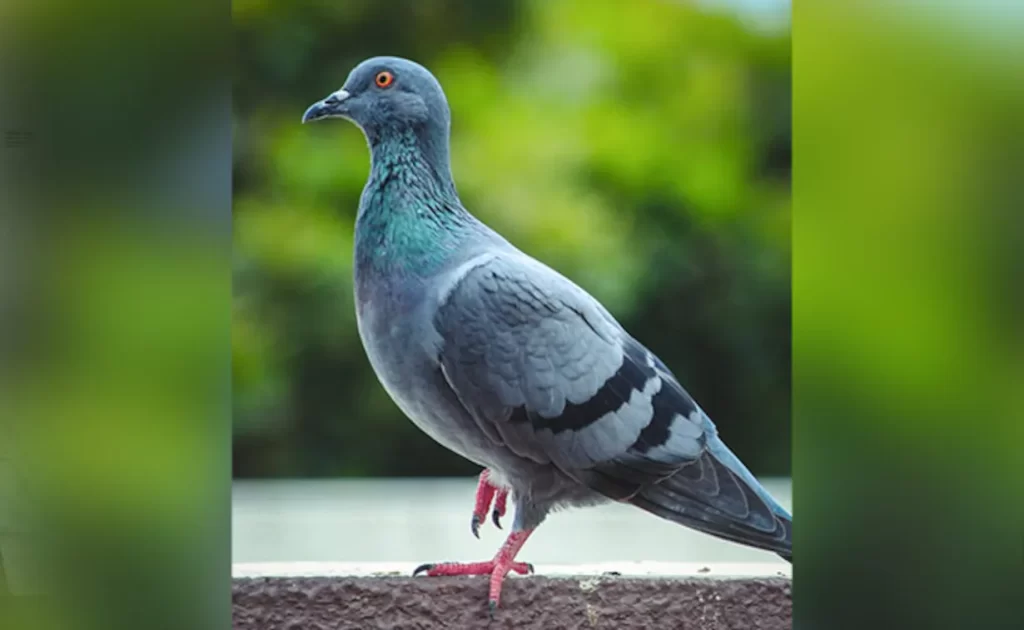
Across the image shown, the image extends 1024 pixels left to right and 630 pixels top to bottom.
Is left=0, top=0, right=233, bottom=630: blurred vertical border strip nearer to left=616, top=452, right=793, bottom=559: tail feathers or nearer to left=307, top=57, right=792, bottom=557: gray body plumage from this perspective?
left=307, top=57, right=792, bottom=557: gray body plumage

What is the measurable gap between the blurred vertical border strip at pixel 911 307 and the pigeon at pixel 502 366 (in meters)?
0.53

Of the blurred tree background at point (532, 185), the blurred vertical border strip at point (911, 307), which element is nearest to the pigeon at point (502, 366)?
the blurred tree background at point (532, 185)

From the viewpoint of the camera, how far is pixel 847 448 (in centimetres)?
363

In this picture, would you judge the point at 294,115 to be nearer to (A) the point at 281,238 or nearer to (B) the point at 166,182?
(A) the point at 281,238

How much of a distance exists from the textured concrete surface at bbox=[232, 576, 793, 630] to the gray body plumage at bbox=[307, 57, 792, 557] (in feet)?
0.75

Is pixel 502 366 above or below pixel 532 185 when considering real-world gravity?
below

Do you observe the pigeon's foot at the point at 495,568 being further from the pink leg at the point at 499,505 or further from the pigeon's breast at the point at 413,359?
the pigeon's breast at the point at 413,359

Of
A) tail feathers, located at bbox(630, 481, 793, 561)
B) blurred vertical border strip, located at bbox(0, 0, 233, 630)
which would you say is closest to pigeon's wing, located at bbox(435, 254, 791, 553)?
tail feathers, located at bbox(630, 481, 793, 561)

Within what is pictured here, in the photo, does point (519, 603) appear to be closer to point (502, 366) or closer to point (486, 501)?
point (486, 501)

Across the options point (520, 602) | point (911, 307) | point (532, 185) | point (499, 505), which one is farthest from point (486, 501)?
point (911, 307)

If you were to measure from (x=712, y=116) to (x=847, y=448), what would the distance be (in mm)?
1436

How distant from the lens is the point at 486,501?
168 inches

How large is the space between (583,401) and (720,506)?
64 centimetres

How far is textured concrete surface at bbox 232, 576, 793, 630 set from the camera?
4.06 metres
